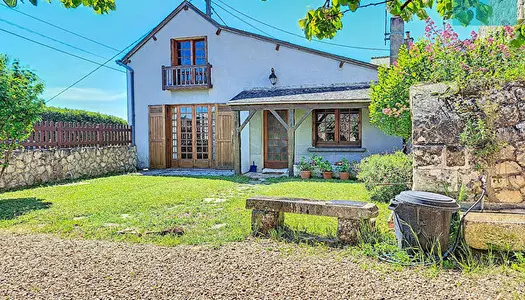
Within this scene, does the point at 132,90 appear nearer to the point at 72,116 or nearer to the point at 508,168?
the point at 72,116

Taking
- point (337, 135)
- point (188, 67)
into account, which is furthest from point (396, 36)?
point (188, 67)

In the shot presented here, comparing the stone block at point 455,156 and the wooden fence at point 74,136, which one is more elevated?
the wooden fence at point 74,136

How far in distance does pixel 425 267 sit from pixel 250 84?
1032 cm

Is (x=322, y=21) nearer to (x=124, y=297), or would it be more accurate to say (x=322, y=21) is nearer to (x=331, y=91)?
(x=124, y=297)

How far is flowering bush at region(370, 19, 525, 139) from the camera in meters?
4.55

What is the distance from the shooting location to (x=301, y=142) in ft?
39.5

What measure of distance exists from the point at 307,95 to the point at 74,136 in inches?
295

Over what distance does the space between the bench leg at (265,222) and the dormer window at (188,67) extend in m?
9.27

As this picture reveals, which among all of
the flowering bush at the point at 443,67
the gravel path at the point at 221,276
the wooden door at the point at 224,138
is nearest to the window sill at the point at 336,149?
the flowering bush at the point at 443,67

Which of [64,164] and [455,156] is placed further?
[64,164]

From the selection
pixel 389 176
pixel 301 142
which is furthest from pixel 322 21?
pixel 301 142

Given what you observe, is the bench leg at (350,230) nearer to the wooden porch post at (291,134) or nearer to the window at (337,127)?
the wooden porch post at (291,134)

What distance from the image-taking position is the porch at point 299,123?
34.4 ft

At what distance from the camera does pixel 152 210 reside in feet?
19.8
